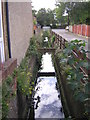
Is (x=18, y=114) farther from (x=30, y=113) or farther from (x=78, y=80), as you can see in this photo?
(x=78, y=80)

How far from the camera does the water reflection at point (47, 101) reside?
386cm

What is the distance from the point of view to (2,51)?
303cm

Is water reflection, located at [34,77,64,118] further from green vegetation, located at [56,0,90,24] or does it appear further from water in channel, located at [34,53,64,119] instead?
green vegetation, located at [56,0,90,24]

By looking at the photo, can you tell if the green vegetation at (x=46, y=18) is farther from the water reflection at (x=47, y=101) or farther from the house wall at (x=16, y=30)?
the water reflection at (x=47, y=101)

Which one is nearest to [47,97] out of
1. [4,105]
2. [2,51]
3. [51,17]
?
[2,51]

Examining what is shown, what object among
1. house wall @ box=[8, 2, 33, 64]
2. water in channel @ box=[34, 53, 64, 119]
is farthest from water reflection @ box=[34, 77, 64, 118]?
house wall @ box=[8, 2, 33, 64]

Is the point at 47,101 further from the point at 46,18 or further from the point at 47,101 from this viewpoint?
the point at 46,18

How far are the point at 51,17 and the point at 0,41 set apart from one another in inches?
1722

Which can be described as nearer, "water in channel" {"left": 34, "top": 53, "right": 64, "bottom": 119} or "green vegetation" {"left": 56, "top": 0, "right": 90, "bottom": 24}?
"water in channel" {"left": 34, "top": 53, "right": 64, "bottom": 119}

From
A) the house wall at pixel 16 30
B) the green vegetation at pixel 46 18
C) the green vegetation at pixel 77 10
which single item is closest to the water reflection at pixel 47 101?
the house wall at pixel 16 30

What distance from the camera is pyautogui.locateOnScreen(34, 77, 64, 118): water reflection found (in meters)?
3.86

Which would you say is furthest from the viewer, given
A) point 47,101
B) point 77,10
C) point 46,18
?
point 46,18

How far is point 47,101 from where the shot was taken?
179 inches

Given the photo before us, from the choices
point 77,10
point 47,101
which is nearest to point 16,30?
point 47,101
